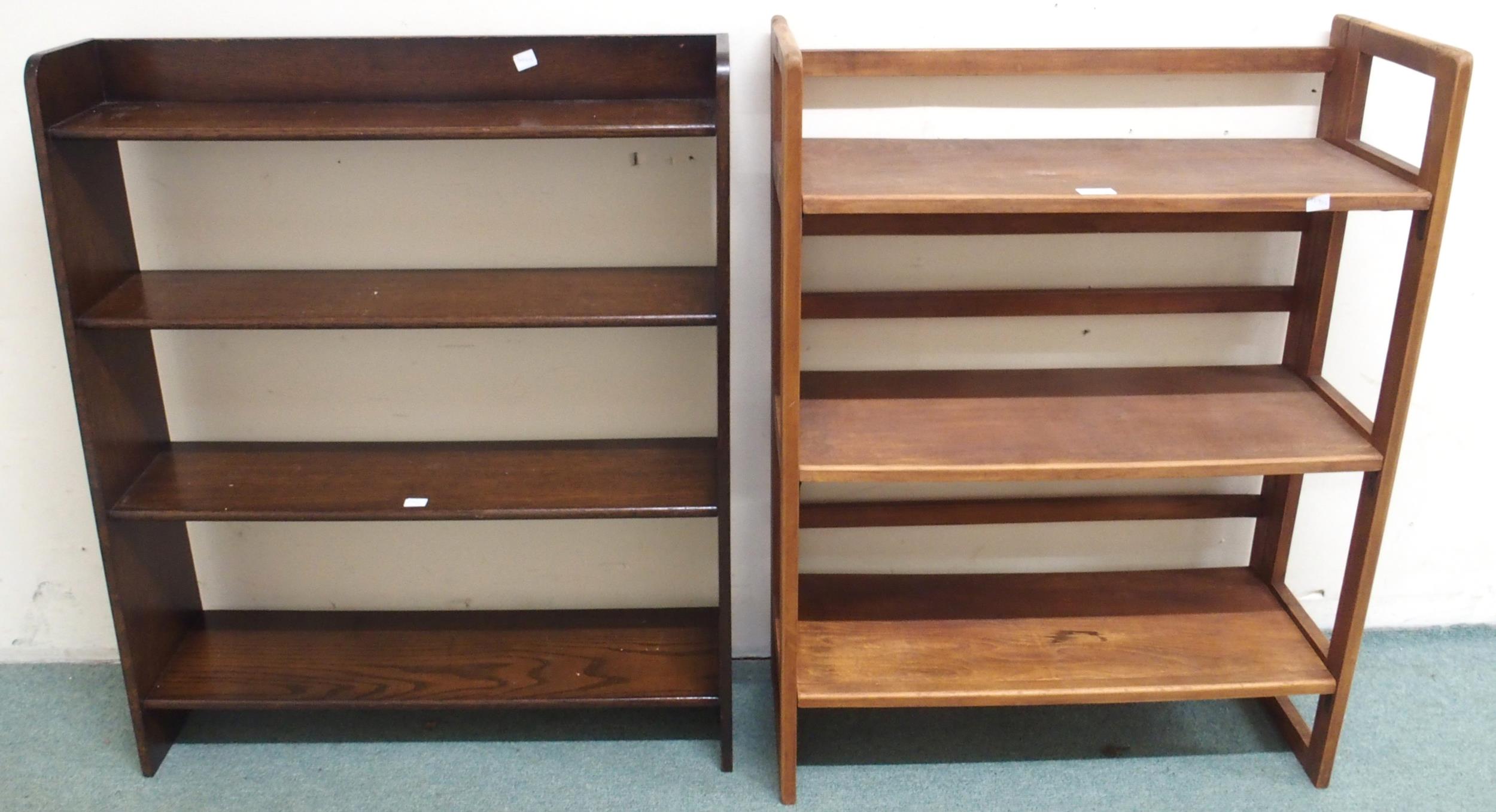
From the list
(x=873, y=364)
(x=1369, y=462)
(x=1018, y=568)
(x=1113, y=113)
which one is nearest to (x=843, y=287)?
(x=873, y=364)

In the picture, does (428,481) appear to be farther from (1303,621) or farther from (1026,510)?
(1303,621)

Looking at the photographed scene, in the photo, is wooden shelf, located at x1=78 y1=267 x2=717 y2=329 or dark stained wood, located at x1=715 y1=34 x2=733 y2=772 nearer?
dark stained wood, located at x1=715 y1=34 x2=733 y2=772

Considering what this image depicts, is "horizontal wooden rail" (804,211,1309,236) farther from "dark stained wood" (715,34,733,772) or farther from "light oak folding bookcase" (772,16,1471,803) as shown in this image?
"dark stained wood" (715,34,733,772)

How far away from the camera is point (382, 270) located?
2.13m

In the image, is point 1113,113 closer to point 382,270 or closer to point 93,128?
point 382,270

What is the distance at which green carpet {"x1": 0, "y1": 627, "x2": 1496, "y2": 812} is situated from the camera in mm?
2129

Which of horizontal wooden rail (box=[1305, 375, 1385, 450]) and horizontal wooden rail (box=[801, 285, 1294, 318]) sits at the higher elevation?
horizontal wooden rail (box=[801, 285, 1294, 318])

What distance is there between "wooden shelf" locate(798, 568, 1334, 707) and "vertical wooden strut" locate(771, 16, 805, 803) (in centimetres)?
9

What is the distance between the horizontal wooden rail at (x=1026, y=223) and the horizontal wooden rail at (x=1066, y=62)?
231 millimetres

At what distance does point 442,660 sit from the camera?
228cm

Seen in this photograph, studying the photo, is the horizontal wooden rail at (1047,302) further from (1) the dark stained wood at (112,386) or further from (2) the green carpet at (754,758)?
(1) the dark stained wood at (112,386)

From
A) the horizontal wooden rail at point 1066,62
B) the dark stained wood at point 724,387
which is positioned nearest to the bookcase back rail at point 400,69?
the dark stained wood at point 724,387

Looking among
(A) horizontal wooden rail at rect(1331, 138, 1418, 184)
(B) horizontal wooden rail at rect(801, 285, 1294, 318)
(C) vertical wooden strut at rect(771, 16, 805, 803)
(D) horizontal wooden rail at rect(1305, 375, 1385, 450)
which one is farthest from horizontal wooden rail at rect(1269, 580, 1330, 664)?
(C) vertical wooden strut at rect(771, 16, 805, 803)

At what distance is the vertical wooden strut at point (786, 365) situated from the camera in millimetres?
1674
